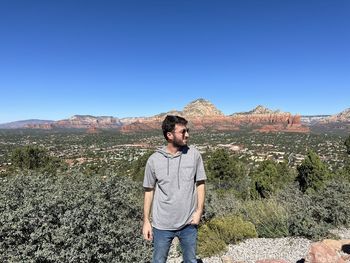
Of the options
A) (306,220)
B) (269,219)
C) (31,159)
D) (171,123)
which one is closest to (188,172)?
(171,123)

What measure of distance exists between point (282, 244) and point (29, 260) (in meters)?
4.14

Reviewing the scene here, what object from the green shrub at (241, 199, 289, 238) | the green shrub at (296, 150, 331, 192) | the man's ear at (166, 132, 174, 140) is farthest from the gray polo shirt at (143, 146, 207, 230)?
the green shrub at (296, 150, 331, 192)

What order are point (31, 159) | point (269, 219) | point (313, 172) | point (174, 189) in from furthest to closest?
1. point (31, 159)
2. point (313, 172)
3. point (269, 219)
4. point (174, 189)

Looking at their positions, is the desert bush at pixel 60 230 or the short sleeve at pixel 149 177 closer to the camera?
the short sleeve at pixel 149 177

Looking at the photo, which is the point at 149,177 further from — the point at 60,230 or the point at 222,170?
the point at 222,170

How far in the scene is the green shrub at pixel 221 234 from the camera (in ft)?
20.1

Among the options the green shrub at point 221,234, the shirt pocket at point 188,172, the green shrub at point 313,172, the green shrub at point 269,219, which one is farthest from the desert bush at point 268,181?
the shirt pocket at point 188,172

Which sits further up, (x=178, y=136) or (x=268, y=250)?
(x=178, y=136)

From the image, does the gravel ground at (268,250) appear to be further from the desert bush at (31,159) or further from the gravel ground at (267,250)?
the desert bush at (31,159)

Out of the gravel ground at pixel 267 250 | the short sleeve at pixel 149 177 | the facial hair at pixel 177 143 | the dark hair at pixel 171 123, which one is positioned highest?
the dark hair at pixel 171 123

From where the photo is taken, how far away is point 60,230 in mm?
4508

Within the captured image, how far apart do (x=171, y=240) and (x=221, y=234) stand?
3469mm

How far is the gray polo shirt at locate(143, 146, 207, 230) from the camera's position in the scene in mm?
3270

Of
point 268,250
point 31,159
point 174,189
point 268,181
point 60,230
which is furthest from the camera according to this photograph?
point 31,159
